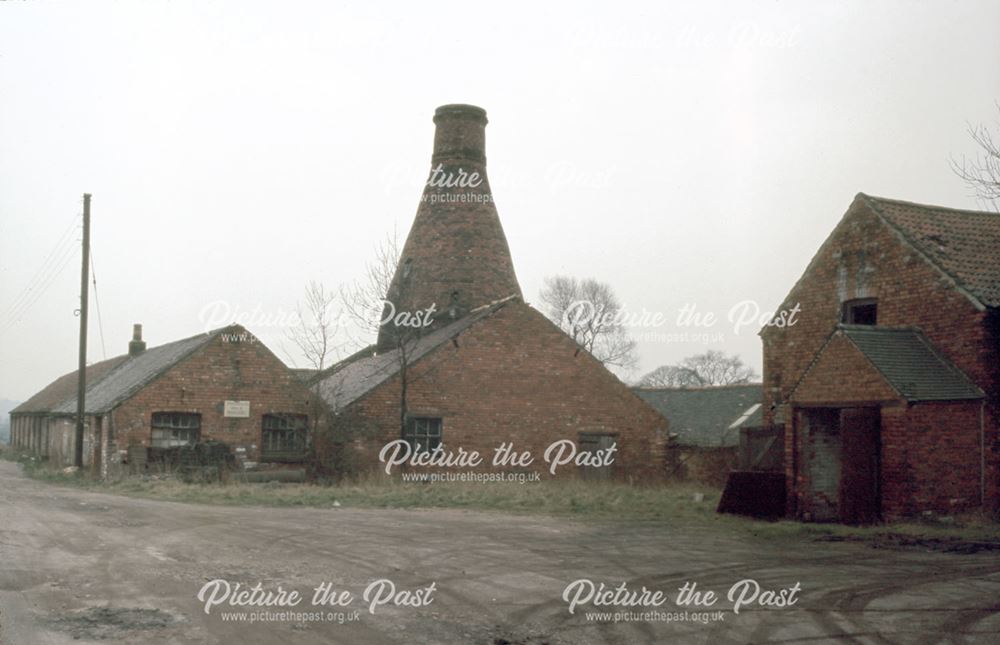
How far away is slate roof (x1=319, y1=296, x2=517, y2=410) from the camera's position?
1047 inches

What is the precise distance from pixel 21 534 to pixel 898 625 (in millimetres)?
11404

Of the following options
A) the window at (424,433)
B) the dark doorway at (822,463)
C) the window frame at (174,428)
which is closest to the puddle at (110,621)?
the dark doorway at (822,463)

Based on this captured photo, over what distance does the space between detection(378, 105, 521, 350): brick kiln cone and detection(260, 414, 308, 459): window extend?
18.5ft

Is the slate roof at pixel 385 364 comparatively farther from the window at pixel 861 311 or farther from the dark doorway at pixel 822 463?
the dark doorway at pixel 822 463

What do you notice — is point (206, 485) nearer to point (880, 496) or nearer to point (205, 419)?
point (205, 419)

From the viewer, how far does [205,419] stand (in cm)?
2653

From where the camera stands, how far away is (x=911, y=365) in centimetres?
1584

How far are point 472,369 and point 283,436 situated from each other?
19.0ft

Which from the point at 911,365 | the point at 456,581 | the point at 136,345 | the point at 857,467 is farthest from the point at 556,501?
the point at 136,345

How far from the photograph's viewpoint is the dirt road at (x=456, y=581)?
7.73m

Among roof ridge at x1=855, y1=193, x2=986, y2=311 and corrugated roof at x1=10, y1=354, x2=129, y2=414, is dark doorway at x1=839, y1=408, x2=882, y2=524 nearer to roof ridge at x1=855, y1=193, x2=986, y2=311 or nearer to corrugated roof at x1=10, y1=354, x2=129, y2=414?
roof ridge at x1=855, y1=193, x2=986, y2=311

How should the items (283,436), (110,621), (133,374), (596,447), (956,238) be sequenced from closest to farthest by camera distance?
(110,621)
(956,238)
(283,436)
(596,447)
(133,374)

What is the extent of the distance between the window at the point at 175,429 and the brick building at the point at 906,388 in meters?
16.6

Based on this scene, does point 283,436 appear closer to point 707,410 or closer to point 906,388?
point 707,410
